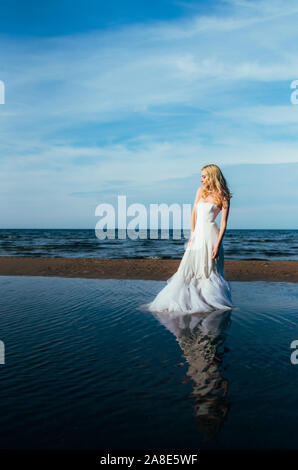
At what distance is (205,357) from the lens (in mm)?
4465

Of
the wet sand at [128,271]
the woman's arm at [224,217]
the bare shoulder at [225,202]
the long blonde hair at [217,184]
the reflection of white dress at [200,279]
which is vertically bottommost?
the wet sand at [128,271]

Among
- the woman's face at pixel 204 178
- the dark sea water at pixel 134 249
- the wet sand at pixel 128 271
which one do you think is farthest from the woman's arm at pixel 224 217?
the dark sea water at pixel 134 249

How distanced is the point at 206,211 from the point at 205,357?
356cm

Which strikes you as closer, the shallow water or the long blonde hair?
the shallow water

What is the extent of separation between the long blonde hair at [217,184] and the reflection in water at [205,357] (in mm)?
2158

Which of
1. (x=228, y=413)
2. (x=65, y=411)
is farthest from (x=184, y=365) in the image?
(x=65, y=411)

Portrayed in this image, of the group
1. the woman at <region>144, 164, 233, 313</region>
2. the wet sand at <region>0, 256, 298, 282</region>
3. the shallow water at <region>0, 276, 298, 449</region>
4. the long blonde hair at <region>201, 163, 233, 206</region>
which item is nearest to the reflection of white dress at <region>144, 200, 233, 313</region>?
the woman at <region>144, 164, 233, 313</region>

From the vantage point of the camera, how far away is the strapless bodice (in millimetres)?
7391

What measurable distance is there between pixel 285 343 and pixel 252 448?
263 centimetres

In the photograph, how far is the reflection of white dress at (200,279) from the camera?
23.0 ft

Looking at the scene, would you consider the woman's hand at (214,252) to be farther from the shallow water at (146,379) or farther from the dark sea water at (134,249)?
the dark sea water at (134,249)

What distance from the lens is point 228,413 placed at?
310 cm

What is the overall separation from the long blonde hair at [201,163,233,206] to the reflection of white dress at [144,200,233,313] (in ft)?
0.78

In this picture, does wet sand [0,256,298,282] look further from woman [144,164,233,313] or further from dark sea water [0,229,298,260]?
dark sea water [0,229,298,260]
